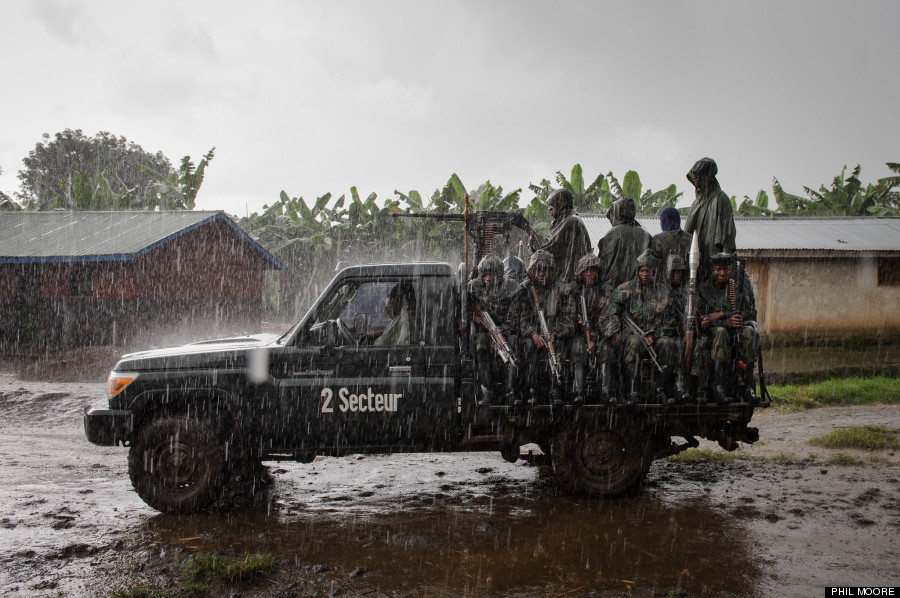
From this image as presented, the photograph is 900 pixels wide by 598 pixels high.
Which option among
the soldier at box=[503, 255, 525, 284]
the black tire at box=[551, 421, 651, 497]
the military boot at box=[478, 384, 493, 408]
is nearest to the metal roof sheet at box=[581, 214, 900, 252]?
the soldier at box=[503, 255, 525, 284]

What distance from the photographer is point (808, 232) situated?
17516 millimetres

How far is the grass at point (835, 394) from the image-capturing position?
1020cm

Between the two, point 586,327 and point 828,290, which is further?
point 828,290

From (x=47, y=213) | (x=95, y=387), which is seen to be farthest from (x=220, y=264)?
(x=95, y=387)

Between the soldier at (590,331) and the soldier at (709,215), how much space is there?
912mm

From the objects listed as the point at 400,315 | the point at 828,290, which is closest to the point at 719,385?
the point at 400,315

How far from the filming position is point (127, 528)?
196 inches

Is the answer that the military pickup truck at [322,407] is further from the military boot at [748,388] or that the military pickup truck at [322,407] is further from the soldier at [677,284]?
the soldier at [677,284]

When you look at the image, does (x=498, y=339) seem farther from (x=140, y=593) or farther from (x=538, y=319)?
(x=140, y=593)

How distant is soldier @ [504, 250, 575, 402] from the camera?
5.30 m

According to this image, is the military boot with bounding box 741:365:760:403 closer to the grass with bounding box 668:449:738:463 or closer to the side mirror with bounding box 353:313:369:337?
the grass with bounding box 668:449:738:463

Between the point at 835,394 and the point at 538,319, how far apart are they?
745cm

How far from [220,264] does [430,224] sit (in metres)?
6.58

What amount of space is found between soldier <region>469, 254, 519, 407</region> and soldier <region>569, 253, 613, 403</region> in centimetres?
52
